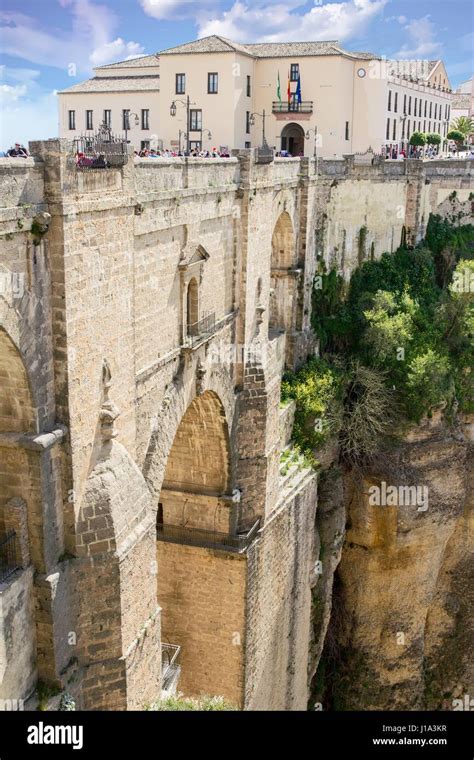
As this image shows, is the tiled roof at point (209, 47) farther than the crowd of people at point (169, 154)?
Yes

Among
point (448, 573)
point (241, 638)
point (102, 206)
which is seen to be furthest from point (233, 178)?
point (448, 573)

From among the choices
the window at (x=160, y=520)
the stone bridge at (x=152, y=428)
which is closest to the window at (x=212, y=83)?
the stone bridge at (x=152, y=428)

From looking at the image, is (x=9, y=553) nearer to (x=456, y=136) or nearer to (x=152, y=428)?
(x=152, y=428)

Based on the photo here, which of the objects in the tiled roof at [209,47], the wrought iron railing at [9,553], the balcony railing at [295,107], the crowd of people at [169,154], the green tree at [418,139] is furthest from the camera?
the green tree at [418,139]

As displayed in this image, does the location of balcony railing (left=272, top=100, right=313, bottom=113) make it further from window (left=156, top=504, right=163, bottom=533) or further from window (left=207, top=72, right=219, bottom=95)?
window (left=156, top=504, right=163, bottom=533)

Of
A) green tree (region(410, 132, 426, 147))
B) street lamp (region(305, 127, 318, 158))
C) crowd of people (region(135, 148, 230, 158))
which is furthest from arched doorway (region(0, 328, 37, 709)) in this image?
green tree (region(410, 132, 426, 147))

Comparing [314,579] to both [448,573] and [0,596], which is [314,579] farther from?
[0,596]

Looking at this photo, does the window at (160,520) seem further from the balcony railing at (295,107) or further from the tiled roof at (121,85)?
the tiled roof at (121,85)
